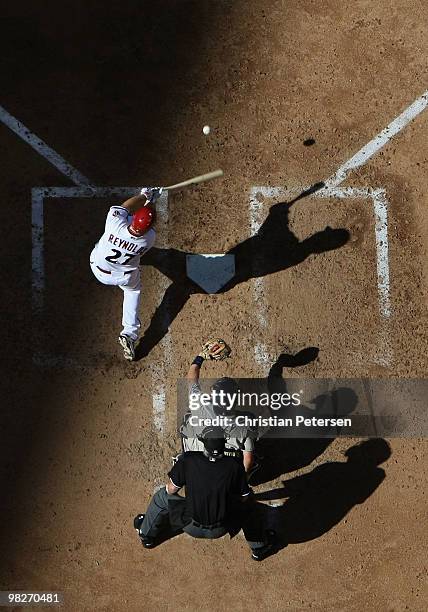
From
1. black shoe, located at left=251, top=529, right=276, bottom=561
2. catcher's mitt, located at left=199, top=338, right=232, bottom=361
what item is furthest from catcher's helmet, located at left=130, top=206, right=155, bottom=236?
black shoe, located at left=251, top=529, right=276, bottom=561

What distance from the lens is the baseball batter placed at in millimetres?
7008

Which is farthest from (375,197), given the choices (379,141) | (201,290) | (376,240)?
(201,290)

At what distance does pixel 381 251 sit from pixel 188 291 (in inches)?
92.5

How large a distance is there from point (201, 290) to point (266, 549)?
298cm

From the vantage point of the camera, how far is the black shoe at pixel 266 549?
7.60m

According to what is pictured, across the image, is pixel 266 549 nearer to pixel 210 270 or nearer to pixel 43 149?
pixel 210 270

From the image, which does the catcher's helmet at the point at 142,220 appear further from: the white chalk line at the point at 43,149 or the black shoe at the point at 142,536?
the black shoe at the point at 142,536

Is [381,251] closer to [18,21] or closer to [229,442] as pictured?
[229,442]

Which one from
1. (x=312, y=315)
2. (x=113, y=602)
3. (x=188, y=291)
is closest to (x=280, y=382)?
(x=312, y=315)

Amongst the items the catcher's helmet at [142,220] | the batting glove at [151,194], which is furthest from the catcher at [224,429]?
the batting glove at [151,194]

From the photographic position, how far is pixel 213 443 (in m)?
6.53

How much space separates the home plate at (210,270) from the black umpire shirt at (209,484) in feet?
7.26

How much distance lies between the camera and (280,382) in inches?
320

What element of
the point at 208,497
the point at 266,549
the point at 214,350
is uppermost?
the point at 214,350
